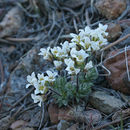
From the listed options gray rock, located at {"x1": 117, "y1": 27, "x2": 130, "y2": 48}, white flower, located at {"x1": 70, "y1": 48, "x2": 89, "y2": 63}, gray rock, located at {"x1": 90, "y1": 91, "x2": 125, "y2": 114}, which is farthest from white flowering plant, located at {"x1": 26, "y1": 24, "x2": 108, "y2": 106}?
gray rock, located at {"x1": 117, "y1": 27, "x2": 130, "y2": 48}

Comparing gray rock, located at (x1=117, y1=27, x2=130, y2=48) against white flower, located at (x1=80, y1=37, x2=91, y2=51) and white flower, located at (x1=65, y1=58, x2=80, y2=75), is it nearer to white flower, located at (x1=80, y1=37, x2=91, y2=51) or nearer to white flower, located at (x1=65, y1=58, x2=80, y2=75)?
white flower, located at (x1=80, y1=37, x2=91, y2=51)

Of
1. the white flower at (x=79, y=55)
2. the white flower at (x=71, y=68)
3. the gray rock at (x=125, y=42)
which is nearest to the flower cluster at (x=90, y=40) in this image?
the white flower at (x=79, y=55)

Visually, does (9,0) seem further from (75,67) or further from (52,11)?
(75,67)

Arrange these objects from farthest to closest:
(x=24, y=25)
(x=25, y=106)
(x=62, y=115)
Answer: (x=24, y=25) → (x=25, y=106) → (x=62, y=115)

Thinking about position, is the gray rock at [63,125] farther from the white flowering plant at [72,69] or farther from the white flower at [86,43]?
the white flower at [86,43]

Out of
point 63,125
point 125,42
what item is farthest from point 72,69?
point 125,42

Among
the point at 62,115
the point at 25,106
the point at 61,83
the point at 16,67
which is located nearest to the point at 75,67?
the point at 61,83
